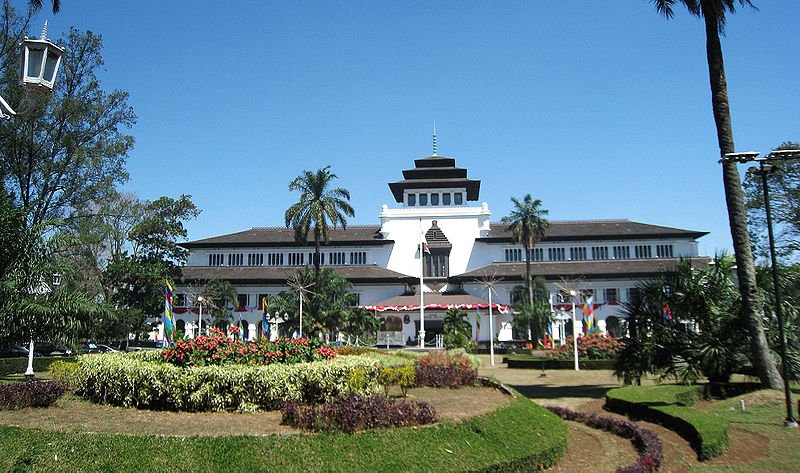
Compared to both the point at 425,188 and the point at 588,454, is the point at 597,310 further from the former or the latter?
the point at 588,454

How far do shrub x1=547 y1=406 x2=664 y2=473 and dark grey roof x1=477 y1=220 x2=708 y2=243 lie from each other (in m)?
46.1

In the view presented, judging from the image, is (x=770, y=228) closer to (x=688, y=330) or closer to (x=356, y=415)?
(x=688, y=330)

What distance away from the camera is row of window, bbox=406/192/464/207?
65700 mm

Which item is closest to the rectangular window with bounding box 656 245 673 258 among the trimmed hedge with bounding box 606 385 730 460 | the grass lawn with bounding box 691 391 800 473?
the trimmed hedge with bounding box 606 385 730 460

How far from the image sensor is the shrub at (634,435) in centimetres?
988

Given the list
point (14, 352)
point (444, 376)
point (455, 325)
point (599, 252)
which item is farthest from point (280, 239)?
point (444, 376)

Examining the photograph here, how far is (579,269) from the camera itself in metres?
58.6

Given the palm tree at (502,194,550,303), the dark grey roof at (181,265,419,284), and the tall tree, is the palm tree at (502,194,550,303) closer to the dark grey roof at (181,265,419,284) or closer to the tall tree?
the dark grey roof at (181,265,419,284)

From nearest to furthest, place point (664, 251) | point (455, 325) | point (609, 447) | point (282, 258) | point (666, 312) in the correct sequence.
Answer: point (609, 447), point (666, 312), point (455, 325), point (664, 251), point (282, 258)

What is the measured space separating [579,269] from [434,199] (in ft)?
57.6

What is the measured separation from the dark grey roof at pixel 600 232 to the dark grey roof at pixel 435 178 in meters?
5.97

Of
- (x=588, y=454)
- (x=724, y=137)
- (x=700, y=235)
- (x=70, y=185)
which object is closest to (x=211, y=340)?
(x=588, y=454)

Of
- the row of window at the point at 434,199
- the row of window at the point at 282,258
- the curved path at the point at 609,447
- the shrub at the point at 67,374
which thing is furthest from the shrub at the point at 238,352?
the row of window at the point at 434,199

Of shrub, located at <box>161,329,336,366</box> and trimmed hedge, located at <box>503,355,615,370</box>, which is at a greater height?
shrub, located at <box>161,329,336,366</box>
